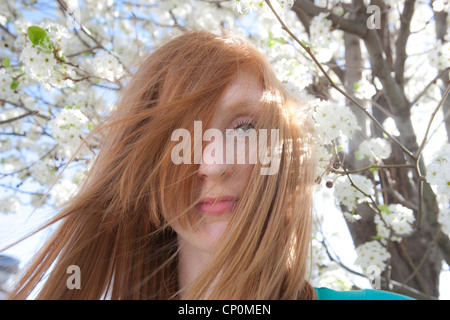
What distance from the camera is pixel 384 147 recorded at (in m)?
2.39

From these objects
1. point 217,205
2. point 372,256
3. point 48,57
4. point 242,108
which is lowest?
point 372,256

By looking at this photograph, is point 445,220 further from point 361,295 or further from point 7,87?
point 7,87

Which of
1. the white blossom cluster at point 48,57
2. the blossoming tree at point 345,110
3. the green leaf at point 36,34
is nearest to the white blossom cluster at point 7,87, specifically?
the blossoming tree at point 345,110

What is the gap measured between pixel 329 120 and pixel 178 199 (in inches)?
31.2

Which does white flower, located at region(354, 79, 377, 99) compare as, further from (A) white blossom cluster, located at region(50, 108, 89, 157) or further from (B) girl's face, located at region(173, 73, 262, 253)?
(A) white blossom cluster, located at region(50, 108, 89, 157)

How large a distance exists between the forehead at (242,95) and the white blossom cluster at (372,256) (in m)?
1.63

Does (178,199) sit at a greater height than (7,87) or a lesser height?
lesser

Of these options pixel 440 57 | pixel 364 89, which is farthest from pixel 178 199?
pixel 440 57

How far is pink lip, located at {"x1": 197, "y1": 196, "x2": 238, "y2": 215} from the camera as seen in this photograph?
121 centimetres

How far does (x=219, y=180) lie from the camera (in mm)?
1201

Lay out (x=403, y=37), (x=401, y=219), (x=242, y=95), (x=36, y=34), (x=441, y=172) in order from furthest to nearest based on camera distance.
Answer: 1. (x=401, y=219)
2. (x=403, y=37)
3. (x=36, y=34)
4. (x=441, y=172)
5. (x=242, y=95)

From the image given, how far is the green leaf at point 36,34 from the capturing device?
77.9 inches

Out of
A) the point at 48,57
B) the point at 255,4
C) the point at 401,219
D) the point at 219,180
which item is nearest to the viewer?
the point at 219,180
